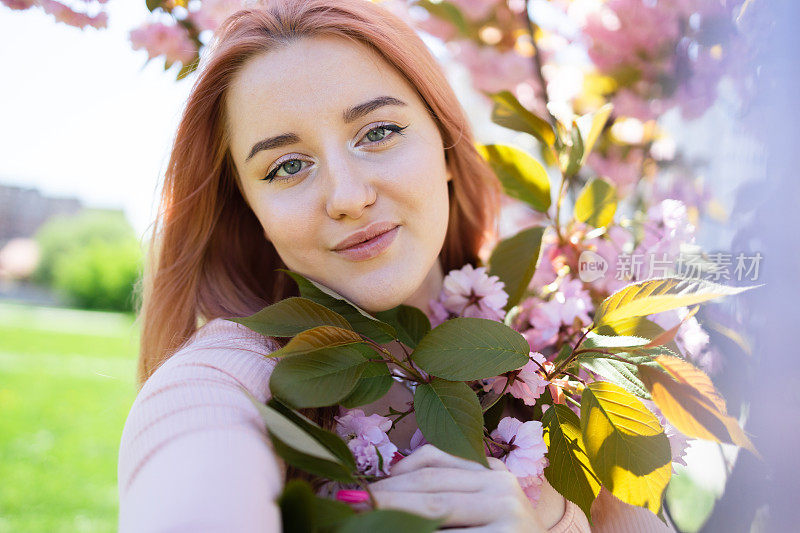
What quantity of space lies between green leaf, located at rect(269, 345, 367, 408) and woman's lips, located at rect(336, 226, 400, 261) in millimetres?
234

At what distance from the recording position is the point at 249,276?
1.04 m

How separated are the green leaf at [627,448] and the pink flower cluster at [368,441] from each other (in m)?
0.20

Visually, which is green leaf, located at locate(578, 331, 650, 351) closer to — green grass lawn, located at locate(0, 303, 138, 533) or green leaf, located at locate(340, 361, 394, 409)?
green leaf, located at locate(340, 361, 394, 409)

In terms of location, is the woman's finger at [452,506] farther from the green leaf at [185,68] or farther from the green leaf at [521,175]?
the green leaf at [185,68]

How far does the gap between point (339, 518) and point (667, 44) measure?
1.41m

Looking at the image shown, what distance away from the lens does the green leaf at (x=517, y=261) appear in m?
0.91

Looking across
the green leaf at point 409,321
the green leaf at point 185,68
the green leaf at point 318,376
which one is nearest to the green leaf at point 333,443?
the green leaf at point 318,376

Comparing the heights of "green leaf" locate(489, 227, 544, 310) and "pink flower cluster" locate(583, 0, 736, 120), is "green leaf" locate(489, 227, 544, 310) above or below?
below

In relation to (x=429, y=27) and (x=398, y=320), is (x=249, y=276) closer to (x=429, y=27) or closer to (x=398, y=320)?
(x=398, y=320)

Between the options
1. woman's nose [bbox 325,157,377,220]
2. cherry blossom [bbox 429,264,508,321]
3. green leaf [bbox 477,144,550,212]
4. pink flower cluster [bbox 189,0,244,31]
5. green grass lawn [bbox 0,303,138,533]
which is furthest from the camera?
green grass lawn [bbox 0,303,138,533]

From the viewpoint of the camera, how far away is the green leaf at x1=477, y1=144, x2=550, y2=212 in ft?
3.18

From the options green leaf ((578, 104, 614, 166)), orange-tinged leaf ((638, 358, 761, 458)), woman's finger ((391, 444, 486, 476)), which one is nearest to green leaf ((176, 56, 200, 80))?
green leaf ((578, 104, 614, 166))

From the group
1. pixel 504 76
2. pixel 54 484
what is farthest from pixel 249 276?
pixel 54 484

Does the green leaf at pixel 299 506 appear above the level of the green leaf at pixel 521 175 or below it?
below
